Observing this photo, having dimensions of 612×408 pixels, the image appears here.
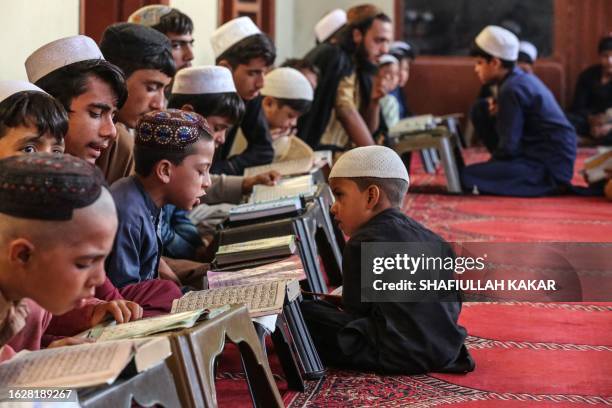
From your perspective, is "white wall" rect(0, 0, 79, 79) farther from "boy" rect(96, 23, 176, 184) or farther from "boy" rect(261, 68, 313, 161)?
"boy" rect(261, 68, 313, 161)

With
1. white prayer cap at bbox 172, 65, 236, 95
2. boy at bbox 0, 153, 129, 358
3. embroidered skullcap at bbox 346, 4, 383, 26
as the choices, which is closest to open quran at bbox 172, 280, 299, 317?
boy at bbox 0, 153, 129, 358

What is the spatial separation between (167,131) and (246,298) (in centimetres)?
75

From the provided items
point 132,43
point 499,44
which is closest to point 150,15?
point 132,43

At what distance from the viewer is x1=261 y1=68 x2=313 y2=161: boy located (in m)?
5.92

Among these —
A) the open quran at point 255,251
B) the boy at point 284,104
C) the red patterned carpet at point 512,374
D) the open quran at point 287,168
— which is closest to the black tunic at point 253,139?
the open quran at point 287,168

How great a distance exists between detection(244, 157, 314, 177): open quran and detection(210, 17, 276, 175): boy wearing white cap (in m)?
0.19

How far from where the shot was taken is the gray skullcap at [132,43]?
4086 millimetres

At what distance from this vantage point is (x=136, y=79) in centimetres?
409

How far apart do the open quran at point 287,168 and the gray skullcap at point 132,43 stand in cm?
104

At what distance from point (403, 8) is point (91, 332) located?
1009 centimetres

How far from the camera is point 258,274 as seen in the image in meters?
3.42

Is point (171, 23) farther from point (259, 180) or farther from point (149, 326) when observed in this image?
point (149, 326)

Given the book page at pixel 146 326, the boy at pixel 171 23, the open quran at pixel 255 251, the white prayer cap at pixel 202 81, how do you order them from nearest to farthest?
the book page at pixel 146 326, the open quran at pixel 255 251, the white prayer cap at pixel 202 81, the boy at pixel 171 23

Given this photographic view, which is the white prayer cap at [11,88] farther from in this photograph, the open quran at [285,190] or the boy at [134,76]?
the open quran at [285,190]
